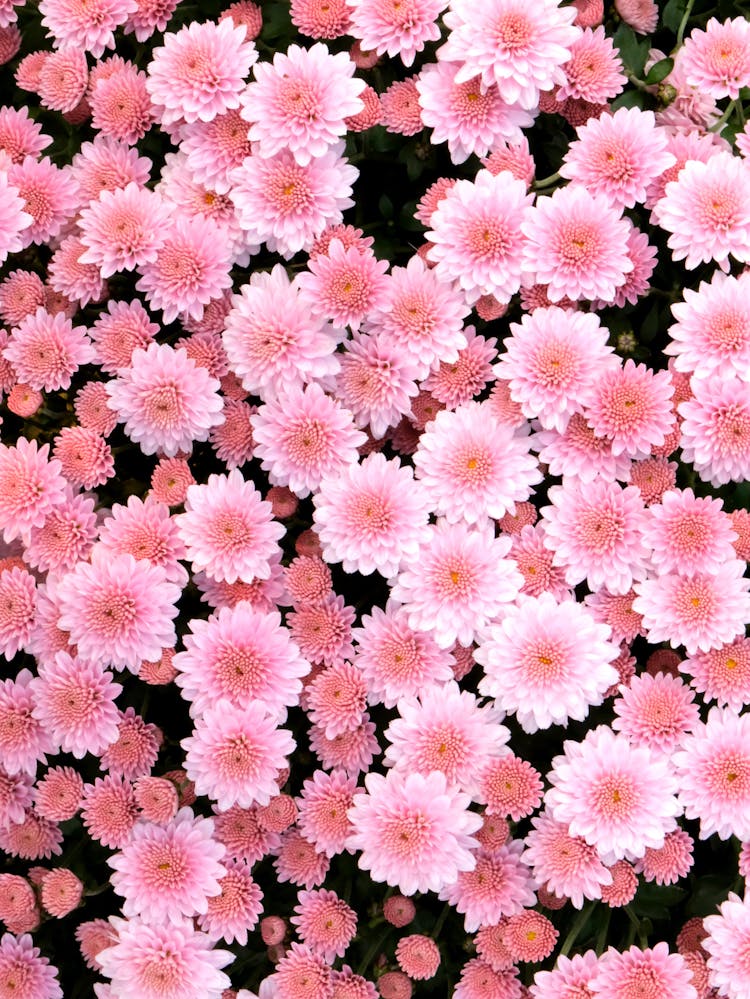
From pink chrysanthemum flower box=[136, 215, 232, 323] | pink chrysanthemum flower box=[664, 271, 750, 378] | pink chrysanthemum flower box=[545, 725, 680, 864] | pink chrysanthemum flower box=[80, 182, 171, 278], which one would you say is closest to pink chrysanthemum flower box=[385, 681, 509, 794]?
pink chrysanthemum flower box=[545, 725, 680, 864]

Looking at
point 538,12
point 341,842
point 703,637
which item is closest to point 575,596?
point 703,637

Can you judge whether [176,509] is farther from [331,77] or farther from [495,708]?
[331,77]

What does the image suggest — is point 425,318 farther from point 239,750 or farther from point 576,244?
point 239,750

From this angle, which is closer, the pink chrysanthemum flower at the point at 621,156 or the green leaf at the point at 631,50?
the pink chrysanthemum flower at the point at 621,156

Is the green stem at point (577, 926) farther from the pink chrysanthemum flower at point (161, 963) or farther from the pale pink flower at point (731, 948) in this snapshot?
the pink chrysanthemum flower at point (161, 963)

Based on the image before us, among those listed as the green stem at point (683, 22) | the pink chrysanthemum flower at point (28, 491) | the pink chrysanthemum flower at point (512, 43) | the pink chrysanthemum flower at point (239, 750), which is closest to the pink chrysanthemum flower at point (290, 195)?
the pink chrysanthemum flower at point (512, 43)

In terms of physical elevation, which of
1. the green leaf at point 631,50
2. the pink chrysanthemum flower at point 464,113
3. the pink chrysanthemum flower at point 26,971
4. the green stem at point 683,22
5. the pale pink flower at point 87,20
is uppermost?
the green stem at point 683,22
